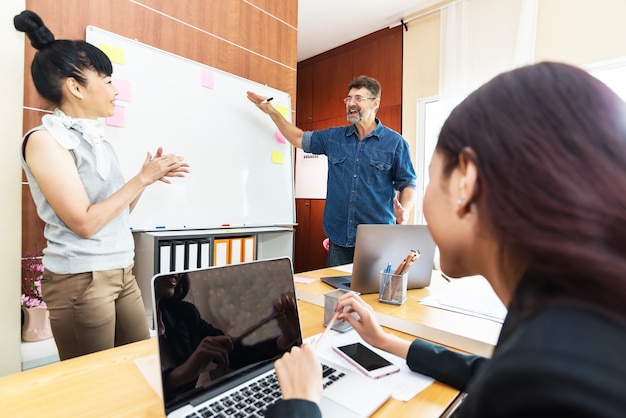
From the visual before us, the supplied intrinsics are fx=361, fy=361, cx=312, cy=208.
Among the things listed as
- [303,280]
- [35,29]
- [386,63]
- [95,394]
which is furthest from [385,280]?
[386,63]

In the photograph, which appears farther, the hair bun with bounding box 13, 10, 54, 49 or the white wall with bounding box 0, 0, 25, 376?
the white wall with bounding box 0, 0, 25, 376

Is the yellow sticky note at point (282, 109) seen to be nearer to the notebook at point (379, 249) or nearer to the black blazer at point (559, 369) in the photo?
the notebook at point (379, 249)

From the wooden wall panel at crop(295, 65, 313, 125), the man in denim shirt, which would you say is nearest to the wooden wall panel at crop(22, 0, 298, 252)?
the man in denim shirt

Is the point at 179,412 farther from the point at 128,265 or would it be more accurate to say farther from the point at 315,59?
the point at 315,59

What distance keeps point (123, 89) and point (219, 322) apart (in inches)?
67.3

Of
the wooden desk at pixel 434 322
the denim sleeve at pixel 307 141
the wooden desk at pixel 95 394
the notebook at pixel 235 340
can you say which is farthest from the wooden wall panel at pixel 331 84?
the wooden desk at pixel 95 394

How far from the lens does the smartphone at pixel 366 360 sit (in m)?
0.83

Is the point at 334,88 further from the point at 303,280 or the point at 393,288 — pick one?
the point at 393,288

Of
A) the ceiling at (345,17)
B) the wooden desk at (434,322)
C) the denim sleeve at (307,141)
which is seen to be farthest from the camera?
the ceiling at (345,17)

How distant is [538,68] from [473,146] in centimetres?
12

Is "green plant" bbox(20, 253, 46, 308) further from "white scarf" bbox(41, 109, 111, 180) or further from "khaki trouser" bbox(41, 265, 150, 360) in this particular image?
"white scarf" bbox(41, 109, 111, 180)

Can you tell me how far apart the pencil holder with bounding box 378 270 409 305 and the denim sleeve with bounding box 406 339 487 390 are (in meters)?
0.39

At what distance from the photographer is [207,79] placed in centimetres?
237

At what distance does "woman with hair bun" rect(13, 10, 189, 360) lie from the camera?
3.76 feet
